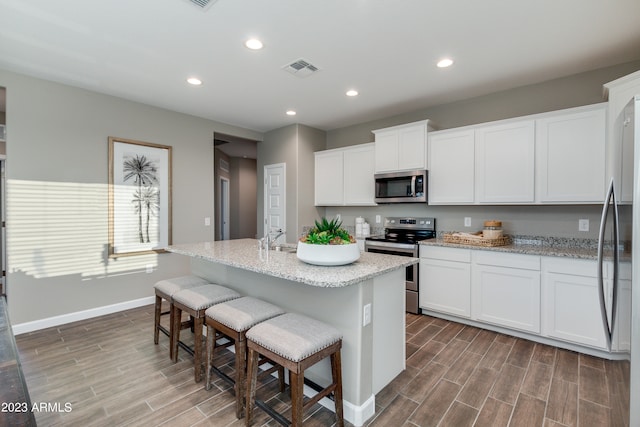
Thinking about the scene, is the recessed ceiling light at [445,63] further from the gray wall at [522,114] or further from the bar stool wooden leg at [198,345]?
the bar stool wooden leg at [198,345]

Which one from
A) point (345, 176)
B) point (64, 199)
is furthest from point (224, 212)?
point (64, 199)

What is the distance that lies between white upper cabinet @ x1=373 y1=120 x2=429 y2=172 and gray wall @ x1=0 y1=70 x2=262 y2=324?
3056 millimetres

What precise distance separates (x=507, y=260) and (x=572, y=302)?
1.99 ft

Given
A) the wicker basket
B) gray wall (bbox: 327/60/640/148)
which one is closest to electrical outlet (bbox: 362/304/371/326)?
the wicker basket

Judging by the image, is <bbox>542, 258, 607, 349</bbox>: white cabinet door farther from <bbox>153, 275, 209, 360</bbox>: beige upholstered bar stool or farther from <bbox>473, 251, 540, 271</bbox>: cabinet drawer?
<bbox>153, 275, 209, 360</bbox>: beige upholstered bar stool

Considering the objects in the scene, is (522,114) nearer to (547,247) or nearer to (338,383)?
(547,247)

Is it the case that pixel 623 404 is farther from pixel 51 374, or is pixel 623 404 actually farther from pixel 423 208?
pixel 51 374

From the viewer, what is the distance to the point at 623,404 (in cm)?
127

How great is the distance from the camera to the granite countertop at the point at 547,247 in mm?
2785

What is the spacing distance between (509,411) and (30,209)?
15.4ft

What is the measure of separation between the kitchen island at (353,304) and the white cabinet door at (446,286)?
1378mm

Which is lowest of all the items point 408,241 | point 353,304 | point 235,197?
point 353,304

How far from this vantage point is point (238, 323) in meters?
1.92

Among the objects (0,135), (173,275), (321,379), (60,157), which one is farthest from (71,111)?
(321,379)
